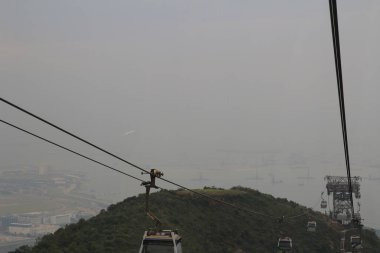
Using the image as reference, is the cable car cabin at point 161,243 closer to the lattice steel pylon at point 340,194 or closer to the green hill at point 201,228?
the green hill at point 201,228

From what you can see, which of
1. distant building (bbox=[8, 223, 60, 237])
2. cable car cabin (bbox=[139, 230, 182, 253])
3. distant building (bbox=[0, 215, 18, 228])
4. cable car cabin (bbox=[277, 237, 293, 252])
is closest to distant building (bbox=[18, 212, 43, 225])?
distant building (bbox=[0, 215, 18, 228])

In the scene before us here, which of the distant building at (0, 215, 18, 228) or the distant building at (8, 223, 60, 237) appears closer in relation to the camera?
the distant building at (8, 223, 60, 237)

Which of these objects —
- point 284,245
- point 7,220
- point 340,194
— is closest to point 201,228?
point 284,245

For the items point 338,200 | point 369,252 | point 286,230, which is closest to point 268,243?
point 286,230

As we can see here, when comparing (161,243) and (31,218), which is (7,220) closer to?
(31,218)

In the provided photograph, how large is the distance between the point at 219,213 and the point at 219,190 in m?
16.9

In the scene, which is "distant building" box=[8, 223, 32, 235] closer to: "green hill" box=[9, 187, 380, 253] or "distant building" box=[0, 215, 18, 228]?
"distant building" box=[0, 215, 18, 228]

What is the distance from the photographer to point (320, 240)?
8200 cm

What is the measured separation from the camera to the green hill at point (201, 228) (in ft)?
173

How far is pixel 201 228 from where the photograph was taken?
70688 mm

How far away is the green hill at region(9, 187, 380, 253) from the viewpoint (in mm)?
52625

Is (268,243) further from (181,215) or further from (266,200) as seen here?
(266,200)

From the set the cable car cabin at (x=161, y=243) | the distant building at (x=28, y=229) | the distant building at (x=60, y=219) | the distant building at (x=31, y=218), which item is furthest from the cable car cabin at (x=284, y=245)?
the distant building at (x=31, y=218)

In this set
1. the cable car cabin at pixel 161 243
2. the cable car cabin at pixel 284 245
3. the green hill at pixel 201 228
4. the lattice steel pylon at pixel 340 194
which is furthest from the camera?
the lattice steel pylon at pixel 340 194
